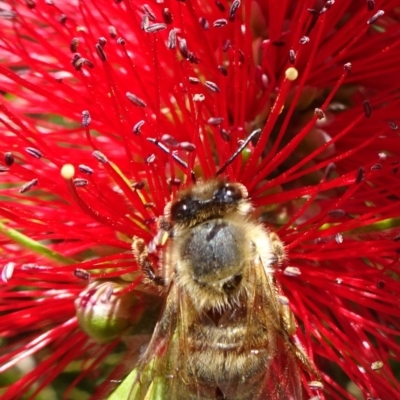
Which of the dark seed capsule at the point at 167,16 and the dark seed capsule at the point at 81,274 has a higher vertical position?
the dark seed capsule at the point at 167,16

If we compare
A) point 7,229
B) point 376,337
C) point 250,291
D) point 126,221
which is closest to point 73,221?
point 126,221

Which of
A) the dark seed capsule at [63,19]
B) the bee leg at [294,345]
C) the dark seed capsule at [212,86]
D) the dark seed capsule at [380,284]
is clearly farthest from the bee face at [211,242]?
the dark seed capsule at [63,19]

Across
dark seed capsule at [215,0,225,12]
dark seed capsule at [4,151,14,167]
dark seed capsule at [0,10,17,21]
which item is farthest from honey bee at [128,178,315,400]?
dark seed capsule at [0,10,17,21]

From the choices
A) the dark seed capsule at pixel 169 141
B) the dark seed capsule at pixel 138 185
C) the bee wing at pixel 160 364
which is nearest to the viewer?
the bee wing at pixel 160 364

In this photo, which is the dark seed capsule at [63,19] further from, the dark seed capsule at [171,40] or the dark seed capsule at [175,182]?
the dark seed capsule at [175,182]

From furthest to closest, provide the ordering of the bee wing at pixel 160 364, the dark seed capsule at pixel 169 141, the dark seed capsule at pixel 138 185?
the dark seed capsule at pixel 138 185
the dark seed capsule at pixel 169 141
the bee wing at pixel 160 364

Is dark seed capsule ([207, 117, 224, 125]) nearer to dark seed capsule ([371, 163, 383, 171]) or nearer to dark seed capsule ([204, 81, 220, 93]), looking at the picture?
dark seed capsule ([204, 81, 220, 93])
